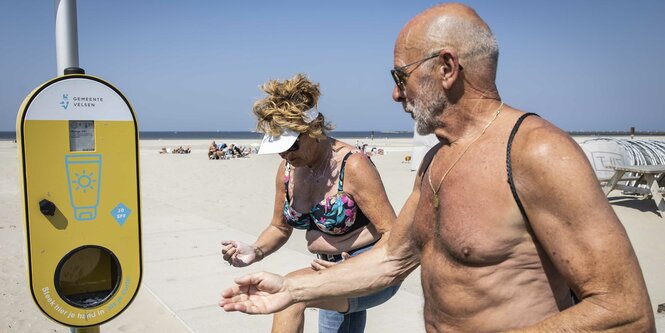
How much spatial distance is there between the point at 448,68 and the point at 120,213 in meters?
1.80

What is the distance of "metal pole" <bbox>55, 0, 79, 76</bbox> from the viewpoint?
276 centimetres

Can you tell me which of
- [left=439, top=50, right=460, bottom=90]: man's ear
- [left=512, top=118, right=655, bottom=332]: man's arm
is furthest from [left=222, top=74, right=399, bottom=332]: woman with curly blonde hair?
[left=512, top=118, right=655, bottom=332]: man's arm

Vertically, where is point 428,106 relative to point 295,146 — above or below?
above

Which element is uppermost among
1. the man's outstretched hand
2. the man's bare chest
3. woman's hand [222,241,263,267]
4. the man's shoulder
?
the man's shoulder

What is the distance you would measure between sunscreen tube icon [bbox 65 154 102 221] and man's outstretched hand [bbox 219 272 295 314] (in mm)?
855

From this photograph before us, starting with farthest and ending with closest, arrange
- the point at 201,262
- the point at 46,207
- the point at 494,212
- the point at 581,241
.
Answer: the point at 201,262, the point at 46,207, the point at 494,212, the point at 581,241

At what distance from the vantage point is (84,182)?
2.57 m

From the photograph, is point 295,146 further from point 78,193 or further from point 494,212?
point 494,212

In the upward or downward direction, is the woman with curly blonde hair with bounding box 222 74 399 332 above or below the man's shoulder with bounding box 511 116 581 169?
below

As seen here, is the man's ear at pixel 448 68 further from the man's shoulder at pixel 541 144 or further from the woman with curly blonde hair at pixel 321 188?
the woman with curly blonde hair at pixel 321 188

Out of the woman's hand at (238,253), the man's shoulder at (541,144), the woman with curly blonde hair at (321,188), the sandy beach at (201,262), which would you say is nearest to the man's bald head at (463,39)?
the man's shoulder at (541,144)

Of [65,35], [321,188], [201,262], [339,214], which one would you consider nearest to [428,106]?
[339,214]

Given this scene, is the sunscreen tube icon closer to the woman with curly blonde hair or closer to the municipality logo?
the municipality logo

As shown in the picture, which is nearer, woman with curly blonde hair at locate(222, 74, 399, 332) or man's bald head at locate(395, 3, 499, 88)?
man's bald head at locate(395, 3, 499, 88)
